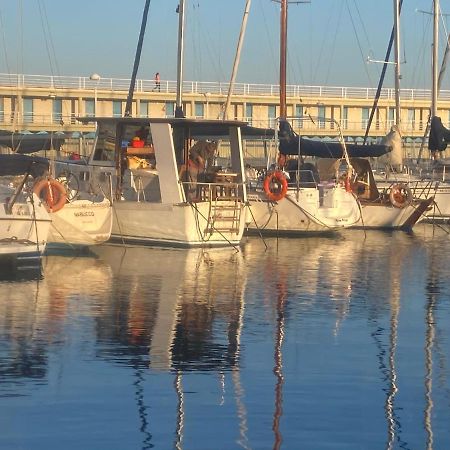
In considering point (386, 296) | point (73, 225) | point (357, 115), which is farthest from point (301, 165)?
point (357, 115)

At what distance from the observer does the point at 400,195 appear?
1388 inches

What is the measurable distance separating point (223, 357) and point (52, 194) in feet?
36.7

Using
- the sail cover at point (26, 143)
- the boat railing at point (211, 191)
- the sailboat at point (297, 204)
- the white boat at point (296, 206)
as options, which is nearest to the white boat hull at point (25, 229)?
the boat railing at point (211, 191)

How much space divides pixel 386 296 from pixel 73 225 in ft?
25.3

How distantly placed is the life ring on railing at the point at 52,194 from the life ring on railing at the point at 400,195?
1325 cm

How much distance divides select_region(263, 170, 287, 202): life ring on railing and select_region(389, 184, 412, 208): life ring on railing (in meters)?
5.39

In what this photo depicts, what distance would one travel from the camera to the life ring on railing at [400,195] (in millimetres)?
35156

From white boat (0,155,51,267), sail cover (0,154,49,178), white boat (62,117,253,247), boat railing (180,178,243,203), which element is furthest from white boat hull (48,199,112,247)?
white boat (0,155,51,267)

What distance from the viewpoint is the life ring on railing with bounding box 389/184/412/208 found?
Result: 35156mm

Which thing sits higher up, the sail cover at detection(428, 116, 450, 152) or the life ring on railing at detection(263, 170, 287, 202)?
the sail cover at detection(428, 116, 450, 152)

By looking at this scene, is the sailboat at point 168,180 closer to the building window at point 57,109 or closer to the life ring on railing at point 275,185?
the life ring on railing at point 275,185

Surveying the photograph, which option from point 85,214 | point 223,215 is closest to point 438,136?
point 223,215

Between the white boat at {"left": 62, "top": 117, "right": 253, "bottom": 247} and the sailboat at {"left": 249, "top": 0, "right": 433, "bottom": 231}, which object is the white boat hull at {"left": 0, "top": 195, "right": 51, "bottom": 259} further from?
the sailboat at {"left": 249, "top": 0, "right": 433, "bottom": 231}

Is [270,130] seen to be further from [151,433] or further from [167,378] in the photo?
[151,433]
